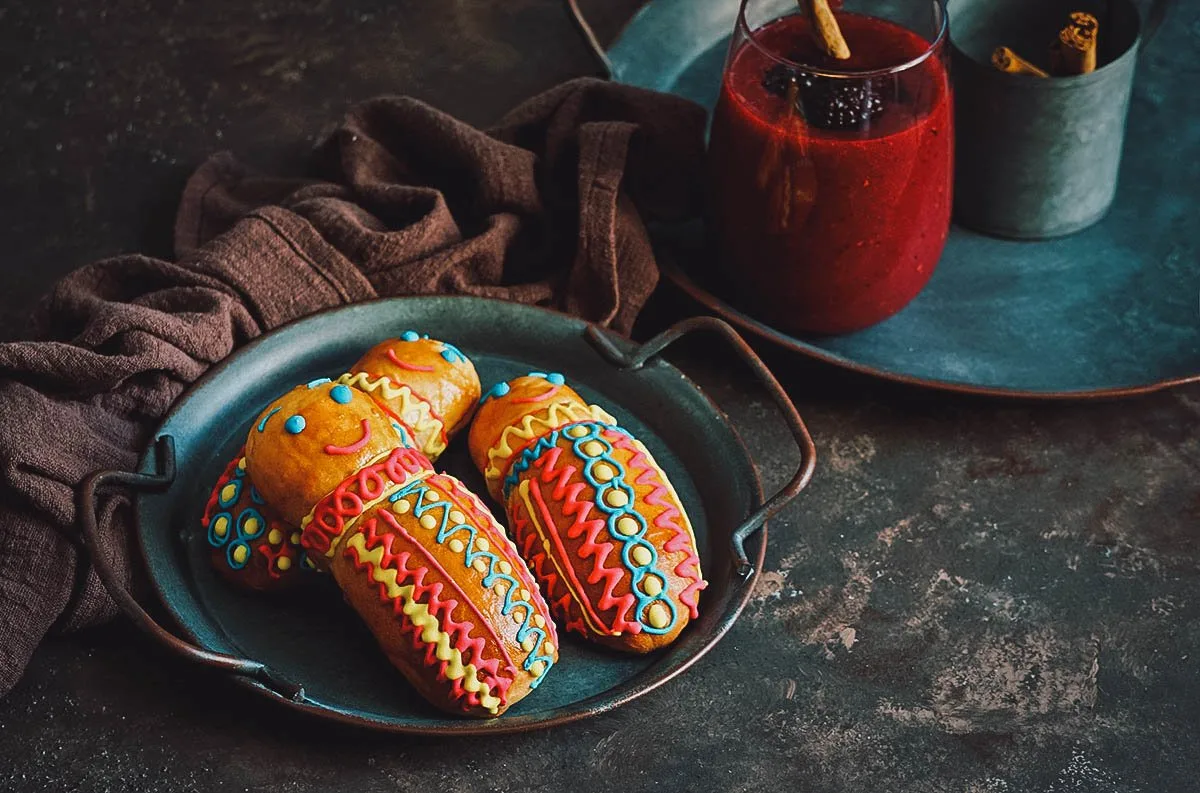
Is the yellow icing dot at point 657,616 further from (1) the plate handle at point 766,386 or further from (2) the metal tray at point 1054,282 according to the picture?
(2) the metal tray at point 1054,282

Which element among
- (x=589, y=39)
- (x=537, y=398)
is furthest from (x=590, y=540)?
(x=589, y=39)

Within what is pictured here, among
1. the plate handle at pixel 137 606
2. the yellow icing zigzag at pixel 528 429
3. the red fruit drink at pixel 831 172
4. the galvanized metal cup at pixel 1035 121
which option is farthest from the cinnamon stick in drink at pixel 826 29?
the plate handle at pixel 137 606

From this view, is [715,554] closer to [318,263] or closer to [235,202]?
[318,263]

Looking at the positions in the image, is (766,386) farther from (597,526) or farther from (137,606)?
(137,606)

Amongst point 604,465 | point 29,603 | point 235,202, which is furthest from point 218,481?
point 235,202

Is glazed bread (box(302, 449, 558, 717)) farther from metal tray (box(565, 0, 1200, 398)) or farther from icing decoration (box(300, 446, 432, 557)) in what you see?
metal tray (box(565, 0, 1200, 398))

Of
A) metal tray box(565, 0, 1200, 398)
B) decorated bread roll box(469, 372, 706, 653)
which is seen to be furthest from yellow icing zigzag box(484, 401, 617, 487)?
metal tray box(565, 0, 1200, 398)

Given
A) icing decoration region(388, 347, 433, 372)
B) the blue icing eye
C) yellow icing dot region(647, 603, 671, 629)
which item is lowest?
yellow icing dot region(647, 603, 671, 629)
